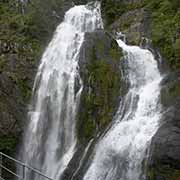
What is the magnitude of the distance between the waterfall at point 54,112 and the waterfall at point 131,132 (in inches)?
67.3

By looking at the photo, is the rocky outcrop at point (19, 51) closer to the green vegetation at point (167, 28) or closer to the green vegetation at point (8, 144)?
the green vegetation at point (8, 144)

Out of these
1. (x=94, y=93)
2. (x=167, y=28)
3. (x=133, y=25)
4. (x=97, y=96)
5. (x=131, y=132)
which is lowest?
(x=131, y=132)

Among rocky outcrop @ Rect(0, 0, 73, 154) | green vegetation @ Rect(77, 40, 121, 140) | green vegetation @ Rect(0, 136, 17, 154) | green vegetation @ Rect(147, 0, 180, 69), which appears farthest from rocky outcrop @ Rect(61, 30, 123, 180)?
green vegetation @ Rect(0, 136, 17, 154)

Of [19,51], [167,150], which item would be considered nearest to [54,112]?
[19,51]

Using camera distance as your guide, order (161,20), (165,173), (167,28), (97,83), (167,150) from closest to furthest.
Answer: (165,173) < (167,150) < (97,83) < (167,28) < (161,20)

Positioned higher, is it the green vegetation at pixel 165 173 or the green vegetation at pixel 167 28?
the green vegetation at pixel 167 28

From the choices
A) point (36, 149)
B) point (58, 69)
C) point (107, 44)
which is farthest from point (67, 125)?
point (107, 44)

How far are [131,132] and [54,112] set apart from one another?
3870mm

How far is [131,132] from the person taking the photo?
45.7 feet

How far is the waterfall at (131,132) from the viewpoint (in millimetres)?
12977

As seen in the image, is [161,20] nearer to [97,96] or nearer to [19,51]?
[97,96]

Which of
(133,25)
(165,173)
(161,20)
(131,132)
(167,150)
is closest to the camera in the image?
(165,173)

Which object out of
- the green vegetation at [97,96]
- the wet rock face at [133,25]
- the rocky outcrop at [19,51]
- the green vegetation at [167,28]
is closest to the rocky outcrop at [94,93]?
the green vegetation at [97,96]

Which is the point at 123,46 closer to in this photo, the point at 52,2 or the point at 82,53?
the point at 82,53
